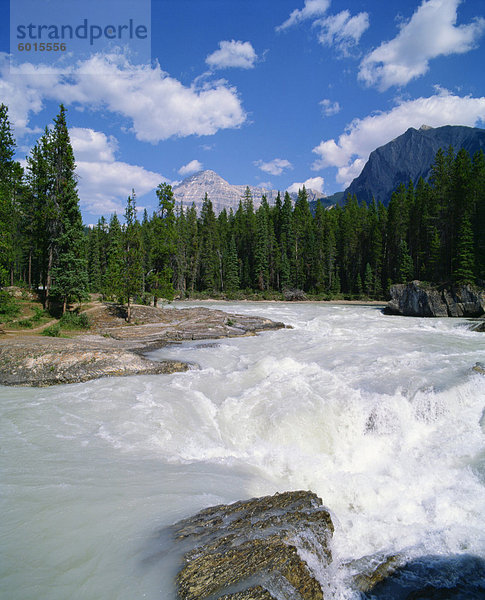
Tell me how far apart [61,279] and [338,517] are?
68.9 feet

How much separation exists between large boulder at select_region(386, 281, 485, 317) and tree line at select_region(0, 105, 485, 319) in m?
1.53

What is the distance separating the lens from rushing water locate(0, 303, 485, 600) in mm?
3723

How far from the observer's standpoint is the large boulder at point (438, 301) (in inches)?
1102

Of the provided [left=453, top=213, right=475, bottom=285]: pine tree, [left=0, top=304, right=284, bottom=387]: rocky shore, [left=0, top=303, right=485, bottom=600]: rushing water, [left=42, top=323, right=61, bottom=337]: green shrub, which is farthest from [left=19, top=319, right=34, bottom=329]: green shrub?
[left=453, top=213, right=475, bottom=285]: pine tree

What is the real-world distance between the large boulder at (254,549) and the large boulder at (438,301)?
30.1 meters

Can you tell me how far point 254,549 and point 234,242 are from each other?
7037cm

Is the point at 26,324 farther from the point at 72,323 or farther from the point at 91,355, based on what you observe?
the point at 91,355

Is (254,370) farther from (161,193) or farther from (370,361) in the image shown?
(161,193)

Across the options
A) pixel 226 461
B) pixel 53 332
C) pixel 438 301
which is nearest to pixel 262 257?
pixel 438 301

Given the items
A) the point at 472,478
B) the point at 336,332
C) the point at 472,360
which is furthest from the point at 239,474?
the point at 336,332

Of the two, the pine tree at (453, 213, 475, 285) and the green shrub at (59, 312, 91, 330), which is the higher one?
the pine tree at (453, 213, 475, 285)

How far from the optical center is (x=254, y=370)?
1191 cm

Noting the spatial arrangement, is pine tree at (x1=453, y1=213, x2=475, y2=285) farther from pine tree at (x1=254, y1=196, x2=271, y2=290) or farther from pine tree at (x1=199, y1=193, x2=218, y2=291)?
pine tree at (x1=199, y1=193, x2=218, y2=291)

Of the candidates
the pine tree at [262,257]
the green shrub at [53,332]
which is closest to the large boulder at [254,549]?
the green shrub at [53,332]
